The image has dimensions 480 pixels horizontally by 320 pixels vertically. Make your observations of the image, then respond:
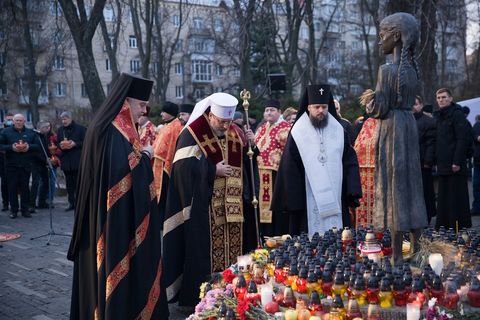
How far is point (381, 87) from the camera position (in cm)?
424

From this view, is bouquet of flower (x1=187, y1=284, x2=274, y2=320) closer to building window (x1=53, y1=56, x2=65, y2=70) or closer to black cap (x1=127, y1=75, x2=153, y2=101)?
black cap (x1=127, y1=75, x2=153, y2=101)

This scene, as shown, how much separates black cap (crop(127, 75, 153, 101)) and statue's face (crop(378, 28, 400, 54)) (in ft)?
6.41

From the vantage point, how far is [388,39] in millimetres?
4266

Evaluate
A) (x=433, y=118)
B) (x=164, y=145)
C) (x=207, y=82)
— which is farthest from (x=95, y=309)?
(x=207, y=82)

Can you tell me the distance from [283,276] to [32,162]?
32.4 ft

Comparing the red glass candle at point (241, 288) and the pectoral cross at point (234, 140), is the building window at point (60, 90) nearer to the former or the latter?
the pectoral cross at point (234, 140)

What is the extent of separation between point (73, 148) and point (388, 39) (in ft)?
32.1

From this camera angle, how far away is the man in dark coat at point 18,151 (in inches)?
484

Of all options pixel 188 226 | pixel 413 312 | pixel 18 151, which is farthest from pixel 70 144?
pixel 413 312

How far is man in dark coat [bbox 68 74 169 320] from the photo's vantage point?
4.74m

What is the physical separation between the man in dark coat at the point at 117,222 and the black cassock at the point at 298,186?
1801 mm

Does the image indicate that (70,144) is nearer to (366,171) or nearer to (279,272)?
(366,171)

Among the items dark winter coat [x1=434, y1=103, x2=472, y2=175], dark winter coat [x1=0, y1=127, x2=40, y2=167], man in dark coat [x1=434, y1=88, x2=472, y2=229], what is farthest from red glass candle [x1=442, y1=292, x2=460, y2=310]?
dark winter coat [x1=0, y1=127, x2=40, y2=167]

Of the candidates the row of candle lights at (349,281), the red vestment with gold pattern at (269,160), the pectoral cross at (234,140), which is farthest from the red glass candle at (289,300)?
the red vestment with gold pattern at (269,160)
